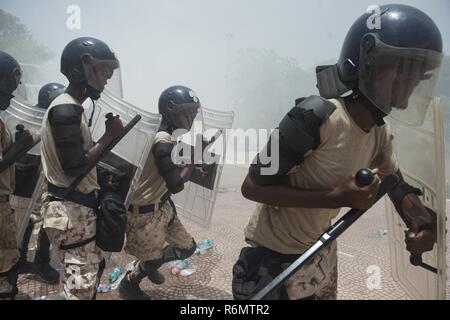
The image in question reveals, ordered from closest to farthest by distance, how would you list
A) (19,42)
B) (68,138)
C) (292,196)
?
(292,196) → (68,138) → (19,42)

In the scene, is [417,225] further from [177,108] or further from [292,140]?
[177,108]

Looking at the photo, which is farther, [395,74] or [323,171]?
[323,171]

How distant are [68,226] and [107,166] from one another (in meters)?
0.58

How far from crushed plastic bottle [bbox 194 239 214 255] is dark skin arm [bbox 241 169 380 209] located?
3.32m

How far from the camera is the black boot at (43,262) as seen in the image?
13.0 ft

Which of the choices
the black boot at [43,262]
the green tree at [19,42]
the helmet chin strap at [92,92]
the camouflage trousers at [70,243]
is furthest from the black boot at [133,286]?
the green tree at [19,42]

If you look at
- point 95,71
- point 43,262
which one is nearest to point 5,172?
point 95,71

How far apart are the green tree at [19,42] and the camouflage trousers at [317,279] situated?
1301 inches

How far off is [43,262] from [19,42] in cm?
3267

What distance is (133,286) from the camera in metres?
3.67

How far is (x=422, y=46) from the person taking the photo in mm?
1552

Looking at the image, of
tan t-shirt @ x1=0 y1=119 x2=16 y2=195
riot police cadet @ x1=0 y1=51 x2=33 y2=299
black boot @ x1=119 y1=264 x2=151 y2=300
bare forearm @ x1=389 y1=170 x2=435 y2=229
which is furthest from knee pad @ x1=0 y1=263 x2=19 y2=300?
bare forearm @ x1=389 y1=170 x2=435 y2=229

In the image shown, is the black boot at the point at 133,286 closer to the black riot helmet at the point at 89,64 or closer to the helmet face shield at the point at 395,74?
the black riot helmet at the point at 89,64
